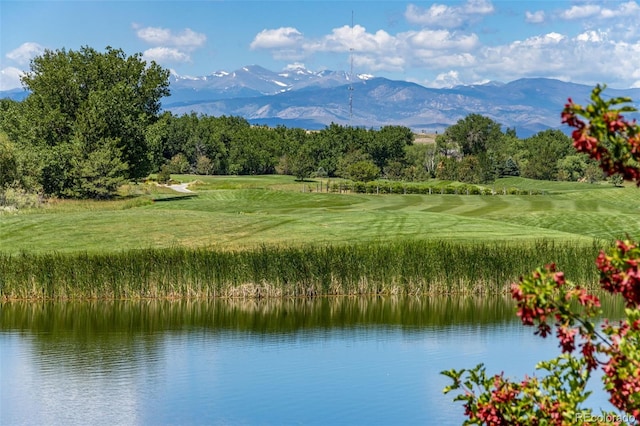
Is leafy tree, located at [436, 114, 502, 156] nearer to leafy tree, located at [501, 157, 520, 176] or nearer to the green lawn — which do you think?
leafy tree, located at [501, 157, 520, 176]

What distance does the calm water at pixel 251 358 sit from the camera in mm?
20469

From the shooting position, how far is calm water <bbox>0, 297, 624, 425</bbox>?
67.2 ft

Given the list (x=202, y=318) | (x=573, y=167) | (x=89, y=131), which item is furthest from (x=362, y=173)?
(x=202, y=318)

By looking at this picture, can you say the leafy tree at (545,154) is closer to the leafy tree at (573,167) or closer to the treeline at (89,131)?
the leafy tree at (573,167)

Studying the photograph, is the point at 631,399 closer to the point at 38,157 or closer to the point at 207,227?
the point at 207,227

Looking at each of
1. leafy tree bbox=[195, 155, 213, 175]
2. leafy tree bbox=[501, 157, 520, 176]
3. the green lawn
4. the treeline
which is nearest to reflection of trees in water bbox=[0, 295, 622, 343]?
the green lawn

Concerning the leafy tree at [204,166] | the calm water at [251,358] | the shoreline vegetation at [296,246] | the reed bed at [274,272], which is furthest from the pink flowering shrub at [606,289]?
the leafy tree at [204,166]

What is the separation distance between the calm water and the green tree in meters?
37.4

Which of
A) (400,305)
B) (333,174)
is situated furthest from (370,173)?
(400,305)

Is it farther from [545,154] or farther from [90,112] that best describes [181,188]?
[545,154]

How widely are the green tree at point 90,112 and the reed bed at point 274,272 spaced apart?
34632 millimetres

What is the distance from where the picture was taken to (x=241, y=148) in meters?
151

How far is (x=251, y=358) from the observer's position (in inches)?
1022

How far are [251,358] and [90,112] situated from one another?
4974 cm
